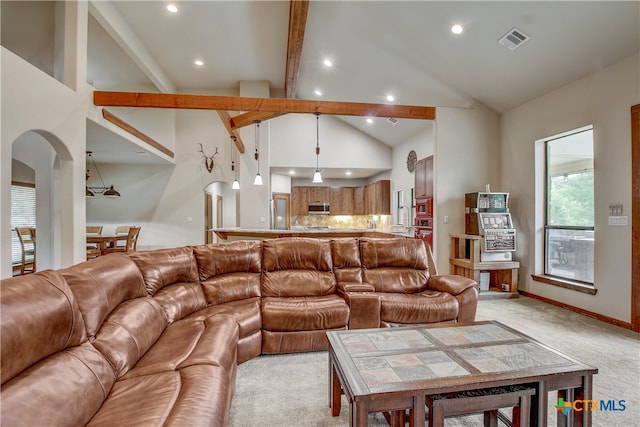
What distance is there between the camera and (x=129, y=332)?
171 centimetres

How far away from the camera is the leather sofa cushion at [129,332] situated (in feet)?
5.02

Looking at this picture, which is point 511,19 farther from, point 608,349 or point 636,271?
point 608,349

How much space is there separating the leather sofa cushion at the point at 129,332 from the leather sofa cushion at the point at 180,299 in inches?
6.9

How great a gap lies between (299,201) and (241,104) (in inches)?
200

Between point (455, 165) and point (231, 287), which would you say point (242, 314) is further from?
point (455, 165)

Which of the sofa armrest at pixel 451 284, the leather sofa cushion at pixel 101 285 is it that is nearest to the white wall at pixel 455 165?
the sofa armrest at pixel 451 284

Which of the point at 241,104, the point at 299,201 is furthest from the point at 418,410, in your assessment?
the point at 299,201

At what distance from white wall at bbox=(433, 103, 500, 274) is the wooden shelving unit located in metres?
0.14

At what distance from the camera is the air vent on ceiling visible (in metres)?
3.49

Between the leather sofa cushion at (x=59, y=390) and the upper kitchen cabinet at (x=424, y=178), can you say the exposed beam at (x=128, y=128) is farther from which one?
the upper kitchen cabinet at (x=424, y=178)

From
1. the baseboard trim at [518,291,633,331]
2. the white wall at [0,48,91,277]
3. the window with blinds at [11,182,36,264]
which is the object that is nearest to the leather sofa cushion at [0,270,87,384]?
the white wall at [0,48,91,277]

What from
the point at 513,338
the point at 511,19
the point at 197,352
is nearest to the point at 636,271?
the point at 513,338

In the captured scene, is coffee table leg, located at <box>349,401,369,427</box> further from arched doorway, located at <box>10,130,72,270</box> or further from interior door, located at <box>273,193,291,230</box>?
interior door, located at <box>273,193,291,230</box>

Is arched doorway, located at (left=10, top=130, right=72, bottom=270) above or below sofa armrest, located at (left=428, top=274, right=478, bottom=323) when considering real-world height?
above
